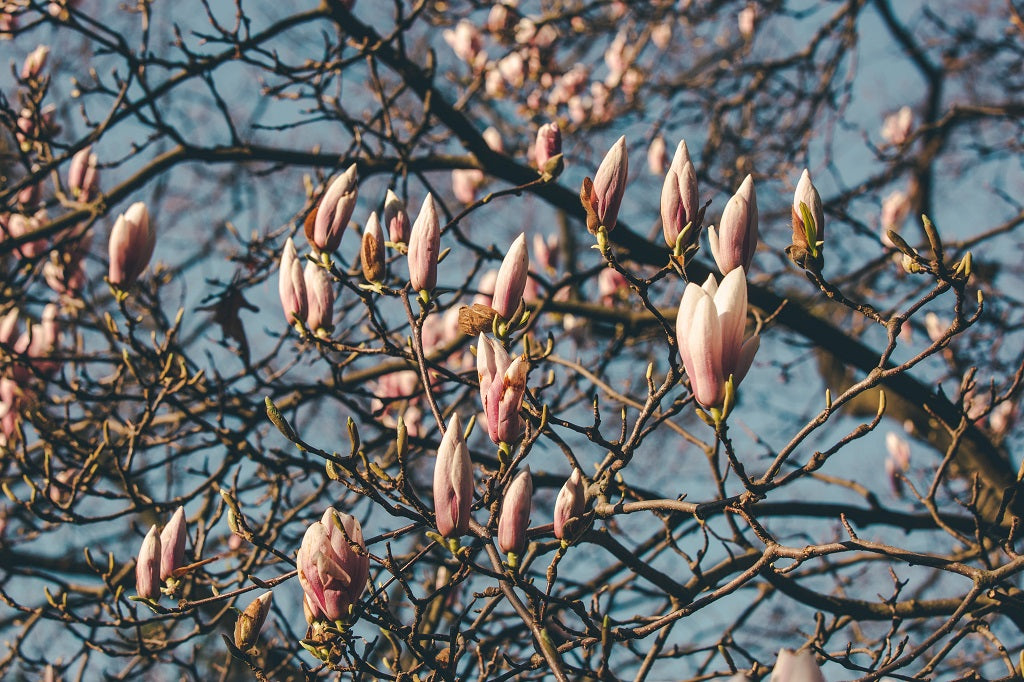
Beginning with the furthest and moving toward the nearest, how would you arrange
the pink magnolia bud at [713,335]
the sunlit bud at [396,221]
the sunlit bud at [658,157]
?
the sunlit bud at [658,157] < the sunlit bud at [396,221] < the pink magnolia bud at [713,335]

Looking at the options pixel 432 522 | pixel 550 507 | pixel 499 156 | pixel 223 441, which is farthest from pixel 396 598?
pixel 432 522

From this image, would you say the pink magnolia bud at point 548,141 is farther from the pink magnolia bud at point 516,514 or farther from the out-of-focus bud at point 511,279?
the pink magnolia bud at point 516,514

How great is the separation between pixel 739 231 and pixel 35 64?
8.57 ft

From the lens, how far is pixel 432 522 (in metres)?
1.34

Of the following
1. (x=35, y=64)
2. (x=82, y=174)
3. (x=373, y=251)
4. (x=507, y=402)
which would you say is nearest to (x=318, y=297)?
(x=373, y=251)

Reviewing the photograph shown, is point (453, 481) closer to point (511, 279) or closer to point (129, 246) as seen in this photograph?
point (511, 279)

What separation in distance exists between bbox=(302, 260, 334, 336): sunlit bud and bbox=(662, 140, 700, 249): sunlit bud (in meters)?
0.66

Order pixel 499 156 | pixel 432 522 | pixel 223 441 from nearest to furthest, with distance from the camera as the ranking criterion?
pixel 432 522
pixel 223 441
pixel 499 156

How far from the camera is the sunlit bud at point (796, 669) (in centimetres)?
81

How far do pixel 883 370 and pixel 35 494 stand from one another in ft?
5.86

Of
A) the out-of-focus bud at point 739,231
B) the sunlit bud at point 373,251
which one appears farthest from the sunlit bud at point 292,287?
the out-of-focus bud at point 739,231

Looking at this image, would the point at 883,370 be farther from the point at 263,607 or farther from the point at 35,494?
the point at 35,494

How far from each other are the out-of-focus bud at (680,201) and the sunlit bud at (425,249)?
38 centimetres

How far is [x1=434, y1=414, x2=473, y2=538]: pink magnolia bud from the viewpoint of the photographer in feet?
3.94
